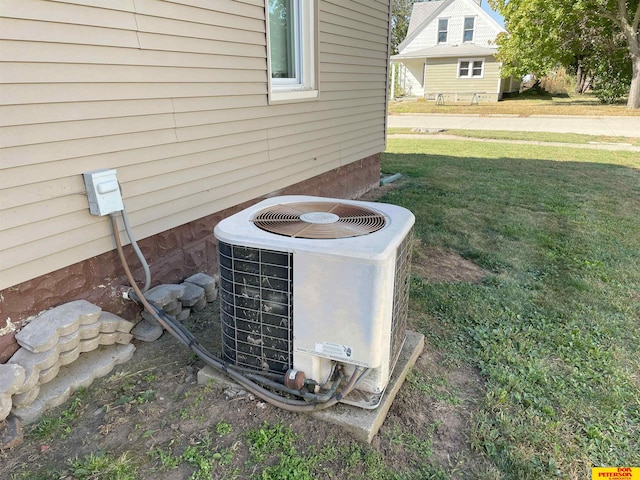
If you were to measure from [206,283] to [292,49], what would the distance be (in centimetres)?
244

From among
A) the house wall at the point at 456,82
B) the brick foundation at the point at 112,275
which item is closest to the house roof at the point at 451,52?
the house wall at the point at 456,82

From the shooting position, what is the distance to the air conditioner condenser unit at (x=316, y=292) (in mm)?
1713

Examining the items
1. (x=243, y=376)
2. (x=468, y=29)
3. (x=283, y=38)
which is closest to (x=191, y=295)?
(x=243, y=376)

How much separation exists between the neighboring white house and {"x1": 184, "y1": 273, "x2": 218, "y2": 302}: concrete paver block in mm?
22596

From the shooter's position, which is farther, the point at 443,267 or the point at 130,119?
the point at 443,267

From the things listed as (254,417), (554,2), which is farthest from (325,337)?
(554,2)

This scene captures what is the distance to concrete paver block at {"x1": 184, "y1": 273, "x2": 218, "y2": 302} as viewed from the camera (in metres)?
2.96

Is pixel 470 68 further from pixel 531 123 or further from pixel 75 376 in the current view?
pixel 75 376

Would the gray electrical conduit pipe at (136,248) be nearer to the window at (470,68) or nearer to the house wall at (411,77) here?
the window at (470,68)

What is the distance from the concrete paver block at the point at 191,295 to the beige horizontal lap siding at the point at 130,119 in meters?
0.44

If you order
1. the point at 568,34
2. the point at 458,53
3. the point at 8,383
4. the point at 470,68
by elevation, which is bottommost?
the point at 8,383

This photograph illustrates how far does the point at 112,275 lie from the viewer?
8.18ft

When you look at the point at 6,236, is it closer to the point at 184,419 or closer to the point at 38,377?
the point at 38,377

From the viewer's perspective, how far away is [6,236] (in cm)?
193
